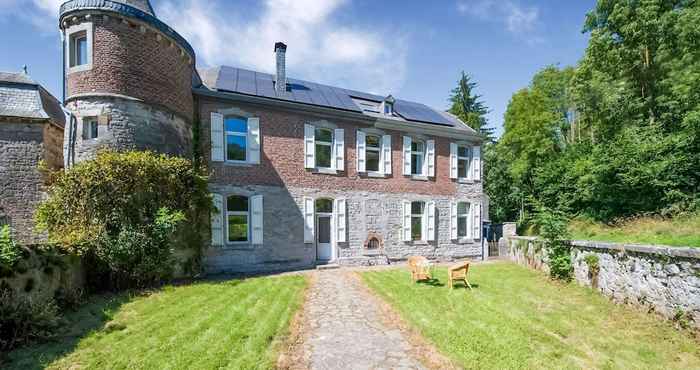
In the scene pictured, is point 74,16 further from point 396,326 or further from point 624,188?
point 624,188

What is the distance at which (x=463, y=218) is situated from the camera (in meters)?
15.9

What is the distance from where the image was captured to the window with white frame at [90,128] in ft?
28.6

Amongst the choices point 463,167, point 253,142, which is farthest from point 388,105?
point 253,142

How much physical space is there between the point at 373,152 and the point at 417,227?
12.9 feet

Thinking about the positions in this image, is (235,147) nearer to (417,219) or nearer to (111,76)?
(111,76)

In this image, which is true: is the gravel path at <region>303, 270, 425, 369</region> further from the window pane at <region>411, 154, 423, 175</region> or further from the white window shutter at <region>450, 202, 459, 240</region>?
the white window shutter at <region>450, 202, 459, 240</region>

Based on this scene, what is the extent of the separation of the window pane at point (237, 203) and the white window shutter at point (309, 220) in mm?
2135

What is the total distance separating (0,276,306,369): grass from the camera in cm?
413

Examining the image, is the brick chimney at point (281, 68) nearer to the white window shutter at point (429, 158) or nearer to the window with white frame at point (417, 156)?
the window with white frame at point (417, 156)

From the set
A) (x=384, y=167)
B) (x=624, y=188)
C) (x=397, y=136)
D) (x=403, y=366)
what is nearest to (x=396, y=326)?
(x=403, y=366)

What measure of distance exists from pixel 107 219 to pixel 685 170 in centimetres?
1762

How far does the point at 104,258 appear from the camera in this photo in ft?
24.6

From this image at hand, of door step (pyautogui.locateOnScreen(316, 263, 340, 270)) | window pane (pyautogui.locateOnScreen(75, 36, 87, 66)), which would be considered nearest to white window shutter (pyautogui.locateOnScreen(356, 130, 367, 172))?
A: door step (pyautogui.locateOnScreen(316, 263, 340, 270))

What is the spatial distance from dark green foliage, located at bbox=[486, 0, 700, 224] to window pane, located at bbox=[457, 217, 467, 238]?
3.22m
